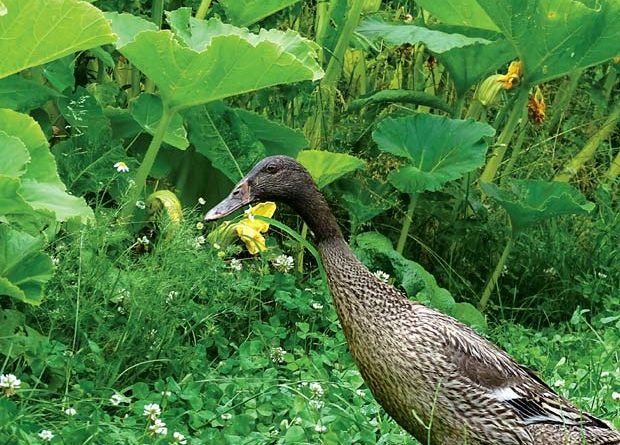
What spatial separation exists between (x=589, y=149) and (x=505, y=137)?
88 centimetres

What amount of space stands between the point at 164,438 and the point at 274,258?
159 centimetres

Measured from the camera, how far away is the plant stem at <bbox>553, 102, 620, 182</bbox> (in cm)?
630

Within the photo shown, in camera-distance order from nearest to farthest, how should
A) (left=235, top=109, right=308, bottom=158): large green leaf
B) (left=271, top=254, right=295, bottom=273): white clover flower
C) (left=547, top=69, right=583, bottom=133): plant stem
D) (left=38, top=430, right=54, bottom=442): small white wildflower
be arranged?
(left=38, top=430, right=54, bottom=442): small white wildflower, (left=271, top=254, right=295, bottom=273): white clover flower, (left=235, top=109, right=308, bottom=158): large green leaf, (left=547, top=69, right=583, bottom=133): plant stem

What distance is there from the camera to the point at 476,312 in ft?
17.7

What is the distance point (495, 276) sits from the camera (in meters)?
5.69

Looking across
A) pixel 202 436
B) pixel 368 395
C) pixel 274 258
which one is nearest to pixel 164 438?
pixel 202 436

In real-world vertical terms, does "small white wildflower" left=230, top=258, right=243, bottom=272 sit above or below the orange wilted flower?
below

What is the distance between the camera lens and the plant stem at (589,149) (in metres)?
6.30

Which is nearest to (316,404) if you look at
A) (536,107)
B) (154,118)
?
(154,118)

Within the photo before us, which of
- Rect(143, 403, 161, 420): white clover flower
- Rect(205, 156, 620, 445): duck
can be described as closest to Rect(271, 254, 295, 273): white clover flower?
Rect(205, 156, 620, 445): duck

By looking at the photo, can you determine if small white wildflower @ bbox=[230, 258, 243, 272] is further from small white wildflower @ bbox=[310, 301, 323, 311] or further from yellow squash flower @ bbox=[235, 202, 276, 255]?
small white wildflower @ bbox=[310, 301, 323, 311]

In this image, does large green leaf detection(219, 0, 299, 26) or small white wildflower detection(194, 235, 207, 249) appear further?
large green leaf detection(219, 0, 299, 26)

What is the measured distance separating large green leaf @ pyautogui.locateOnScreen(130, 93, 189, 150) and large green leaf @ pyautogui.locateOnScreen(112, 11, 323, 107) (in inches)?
11.1

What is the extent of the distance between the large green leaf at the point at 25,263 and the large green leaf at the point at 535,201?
7.07ft
